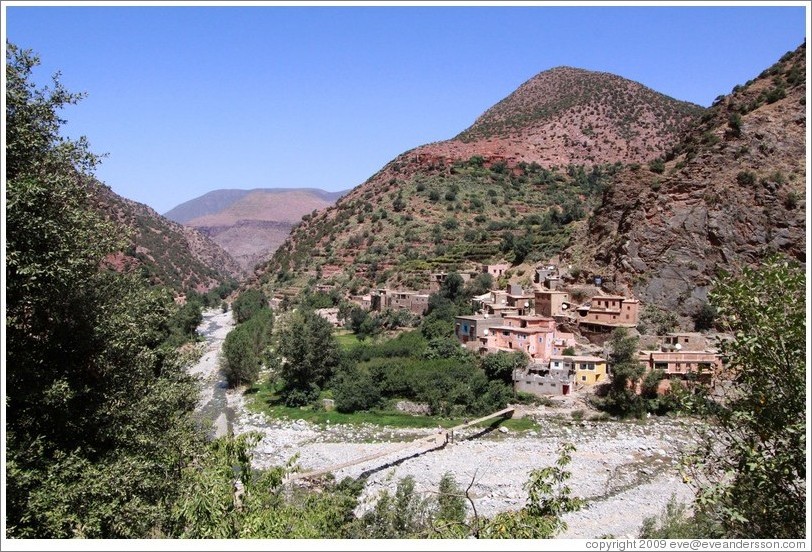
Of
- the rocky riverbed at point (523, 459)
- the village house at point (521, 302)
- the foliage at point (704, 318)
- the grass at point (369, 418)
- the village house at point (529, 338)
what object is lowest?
the rocky riverbed at point (523, 459)

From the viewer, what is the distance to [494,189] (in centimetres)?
6050

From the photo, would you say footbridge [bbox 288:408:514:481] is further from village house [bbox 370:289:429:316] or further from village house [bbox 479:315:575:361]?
village house [bbox 370:289:429:316]

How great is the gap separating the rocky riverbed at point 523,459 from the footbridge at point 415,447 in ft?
0.52

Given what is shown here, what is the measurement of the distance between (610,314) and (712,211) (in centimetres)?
831

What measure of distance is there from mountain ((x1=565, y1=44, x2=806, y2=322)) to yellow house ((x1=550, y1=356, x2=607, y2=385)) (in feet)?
23.1

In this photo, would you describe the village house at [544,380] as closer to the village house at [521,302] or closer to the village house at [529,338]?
the village house at [529,338]

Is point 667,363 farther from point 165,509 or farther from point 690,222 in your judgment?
point 165,509

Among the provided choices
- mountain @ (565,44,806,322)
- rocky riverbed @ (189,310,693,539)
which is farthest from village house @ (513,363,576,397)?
mountain @ (565,44,806,322)

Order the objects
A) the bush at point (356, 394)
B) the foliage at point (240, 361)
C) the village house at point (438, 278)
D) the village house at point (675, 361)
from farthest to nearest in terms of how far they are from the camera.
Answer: the village house at point (438, 278), the foliage at point (240, 361), the bush at point (356, 394), the village house at point (675, 361)

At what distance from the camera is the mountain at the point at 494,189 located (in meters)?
48.9

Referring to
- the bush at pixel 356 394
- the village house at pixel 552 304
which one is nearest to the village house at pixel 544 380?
the village house at pixel 552 304

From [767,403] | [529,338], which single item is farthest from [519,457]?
[767,403]

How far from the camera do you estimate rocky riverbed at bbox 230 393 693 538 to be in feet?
51.4

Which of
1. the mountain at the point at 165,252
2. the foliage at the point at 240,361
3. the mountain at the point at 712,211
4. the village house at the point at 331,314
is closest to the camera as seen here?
the foliage at the point at 240,361
